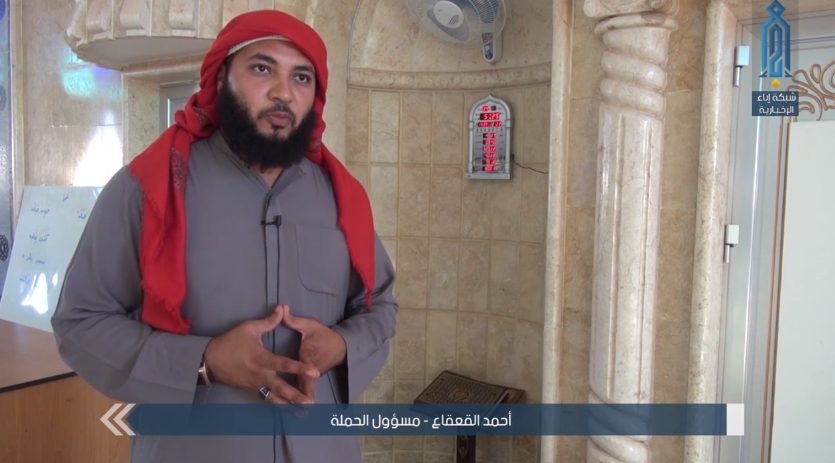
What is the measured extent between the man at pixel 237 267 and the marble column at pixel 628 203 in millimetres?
853

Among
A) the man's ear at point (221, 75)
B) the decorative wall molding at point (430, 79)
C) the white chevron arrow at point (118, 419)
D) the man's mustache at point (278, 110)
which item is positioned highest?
the decorative wall molding at point (430, 79)

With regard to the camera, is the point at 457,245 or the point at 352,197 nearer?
the point at 352,197

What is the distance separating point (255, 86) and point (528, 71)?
68.8 inches

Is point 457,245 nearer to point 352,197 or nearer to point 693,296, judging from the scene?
point 693,296

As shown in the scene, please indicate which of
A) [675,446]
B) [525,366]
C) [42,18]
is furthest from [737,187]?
[42,18]

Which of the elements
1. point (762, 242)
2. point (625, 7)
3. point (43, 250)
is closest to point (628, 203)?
point (762, 242)

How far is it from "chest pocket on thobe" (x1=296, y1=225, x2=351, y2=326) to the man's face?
0.77ft

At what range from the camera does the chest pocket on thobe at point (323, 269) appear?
1.32 meters

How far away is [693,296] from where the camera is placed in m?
1.85

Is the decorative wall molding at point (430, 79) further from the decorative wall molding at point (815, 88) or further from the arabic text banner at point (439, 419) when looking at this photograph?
the arabic text banner at point (439, 419)

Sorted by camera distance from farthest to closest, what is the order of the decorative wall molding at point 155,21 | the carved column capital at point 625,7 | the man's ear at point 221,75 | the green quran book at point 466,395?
the green quran book at point 466,395 → the decorative wall molding at point 155,21 → the carved column capital at point 625,7 → the man's ear at point 221,75

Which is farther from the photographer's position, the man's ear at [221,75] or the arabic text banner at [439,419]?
the man's ear at [221,75]

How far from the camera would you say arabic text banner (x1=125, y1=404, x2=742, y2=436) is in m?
1.22

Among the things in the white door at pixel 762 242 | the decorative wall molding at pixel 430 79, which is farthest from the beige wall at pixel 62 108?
the white door at pixel 762 242
